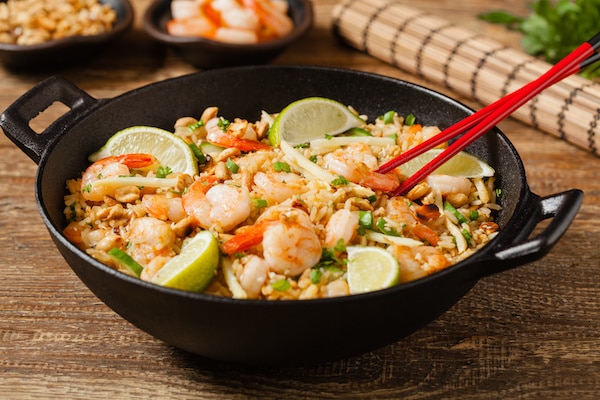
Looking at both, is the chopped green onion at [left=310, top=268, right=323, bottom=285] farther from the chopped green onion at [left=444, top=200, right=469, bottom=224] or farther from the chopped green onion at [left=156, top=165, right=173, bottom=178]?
the chopped green onion at [left=156, top=165, right=173, bottom=178]

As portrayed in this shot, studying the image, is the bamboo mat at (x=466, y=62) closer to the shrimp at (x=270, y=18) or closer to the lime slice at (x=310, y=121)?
the shrimp at (x=270, y=18)

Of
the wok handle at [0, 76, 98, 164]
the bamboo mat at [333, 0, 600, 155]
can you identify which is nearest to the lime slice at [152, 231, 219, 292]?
the wok handle at [0, 76, 98, 164]

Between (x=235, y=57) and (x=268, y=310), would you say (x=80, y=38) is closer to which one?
(x=235, y=57)

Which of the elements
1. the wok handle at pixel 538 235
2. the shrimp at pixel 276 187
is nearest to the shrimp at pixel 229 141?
the shrimp at pixel 276 187

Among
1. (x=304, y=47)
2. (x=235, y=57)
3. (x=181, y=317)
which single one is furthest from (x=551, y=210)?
(x=304, y=47)

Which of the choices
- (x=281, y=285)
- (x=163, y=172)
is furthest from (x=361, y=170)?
(x=163, y=172)

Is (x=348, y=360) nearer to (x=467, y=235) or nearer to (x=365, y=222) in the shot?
(x=365, y=222)
